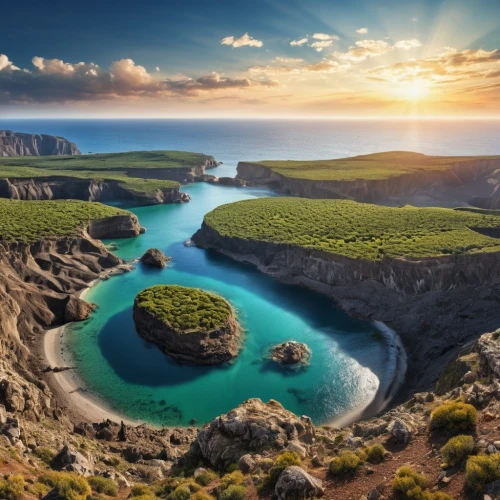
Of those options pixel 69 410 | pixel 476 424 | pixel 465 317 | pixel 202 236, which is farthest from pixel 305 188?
pixel 476 424

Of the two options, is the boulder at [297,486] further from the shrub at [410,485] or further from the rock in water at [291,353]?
the rock in water at [291,353]

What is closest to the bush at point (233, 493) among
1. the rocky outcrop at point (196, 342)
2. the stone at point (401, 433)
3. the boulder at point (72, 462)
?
the stone at point (401, 433)

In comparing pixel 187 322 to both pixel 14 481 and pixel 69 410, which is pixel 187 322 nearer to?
pixel 69 410

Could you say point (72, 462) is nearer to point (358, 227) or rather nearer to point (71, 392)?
point (71, 392)

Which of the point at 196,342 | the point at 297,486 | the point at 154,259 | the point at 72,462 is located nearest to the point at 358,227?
the point at 154,259

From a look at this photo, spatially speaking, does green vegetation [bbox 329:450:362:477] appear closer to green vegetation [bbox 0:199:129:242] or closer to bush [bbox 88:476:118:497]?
bush [bbox 88:476:118:497]

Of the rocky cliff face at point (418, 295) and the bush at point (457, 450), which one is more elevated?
the bush at point (457, 450)

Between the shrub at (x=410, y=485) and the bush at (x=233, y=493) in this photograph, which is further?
the bush at (x=233, y=493)

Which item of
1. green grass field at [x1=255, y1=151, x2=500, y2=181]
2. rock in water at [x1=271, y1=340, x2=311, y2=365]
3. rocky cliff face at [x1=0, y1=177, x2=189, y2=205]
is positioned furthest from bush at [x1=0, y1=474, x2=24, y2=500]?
green grass field at [x1=255, y1=151, x2=500, y2=181]
